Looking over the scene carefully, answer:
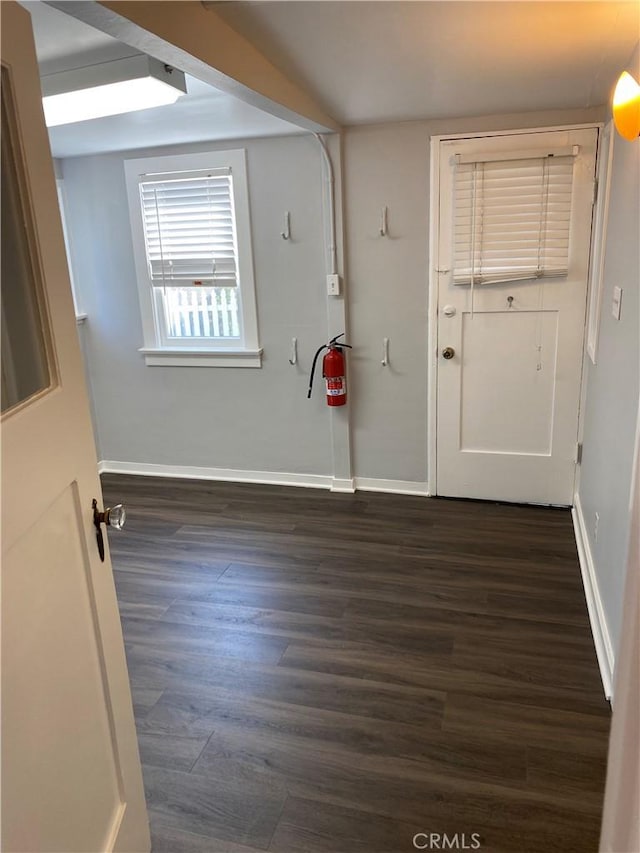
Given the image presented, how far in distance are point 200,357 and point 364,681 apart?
99.7 inches

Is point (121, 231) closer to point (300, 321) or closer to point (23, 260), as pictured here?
point (300, 321)

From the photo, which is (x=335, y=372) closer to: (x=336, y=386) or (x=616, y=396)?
(x=336, y=386)

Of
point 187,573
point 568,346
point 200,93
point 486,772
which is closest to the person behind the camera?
point 486,772

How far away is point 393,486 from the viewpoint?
4090 millimetres

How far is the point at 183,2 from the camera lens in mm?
1683

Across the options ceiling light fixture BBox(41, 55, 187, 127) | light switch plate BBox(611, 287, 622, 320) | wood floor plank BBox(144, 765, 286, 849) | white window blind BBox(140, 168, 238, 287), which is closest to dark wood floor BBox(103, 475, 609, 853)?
wood floor plank BBox(144, 765, 286, 849)

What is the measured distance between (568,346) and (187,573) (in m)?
2.36

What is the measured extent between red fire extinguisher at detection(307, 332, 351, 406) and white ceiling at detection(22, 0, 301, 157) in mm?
1224

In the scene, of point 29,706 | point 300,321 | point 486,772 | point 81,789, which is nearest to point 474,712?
point 486,772

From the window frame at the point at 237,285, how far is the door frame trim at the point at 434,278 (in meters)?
1.09

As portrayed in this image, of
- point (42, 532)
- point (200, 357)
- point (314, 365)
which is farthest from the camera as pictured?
point (200, 357)

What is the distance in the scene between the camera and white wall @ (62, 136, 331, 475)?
3.82 metres

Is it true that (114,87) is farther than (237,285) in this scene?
No

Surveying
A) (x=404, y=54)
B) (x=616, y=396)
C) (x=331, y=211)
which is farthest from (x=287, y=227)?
(x=616, y=396)
